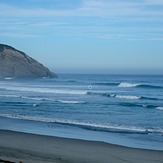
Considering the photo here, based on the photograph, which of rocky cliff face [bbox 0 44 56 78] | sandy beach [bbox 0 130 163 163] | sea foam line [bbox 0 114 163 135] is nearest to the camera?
sandy beach [bbox 0 130 163 163]

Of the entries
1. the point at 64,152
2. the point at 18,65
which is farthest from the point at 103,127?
the point at 18,65

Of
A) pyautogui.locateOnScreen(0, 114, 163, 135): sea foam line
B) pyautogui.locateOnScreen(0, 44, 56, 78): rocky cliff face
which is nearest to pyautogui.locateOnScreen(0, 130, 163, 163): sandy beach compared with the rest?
pyautogui.locateOnScreen(0, 114, 163, 135): sea foam line

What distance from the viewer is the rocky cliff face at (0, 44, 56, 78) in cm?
9906

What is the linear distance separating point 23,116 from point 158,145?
33.4ft

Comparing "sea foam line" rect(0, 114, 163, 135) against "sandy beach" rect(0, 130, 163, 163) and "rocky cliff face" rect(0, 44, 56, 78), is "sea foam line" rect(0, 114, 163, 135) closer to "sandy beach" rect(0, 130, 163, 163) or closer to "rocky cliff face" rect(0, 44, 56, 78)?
"sandy beach" rect(0, 130, 163, 163)

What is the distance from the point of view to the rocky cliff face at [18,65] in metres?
99.1

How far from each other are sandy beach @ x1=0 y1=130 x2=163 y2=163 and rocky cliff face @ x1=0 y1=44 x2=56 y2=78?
85.2 meters

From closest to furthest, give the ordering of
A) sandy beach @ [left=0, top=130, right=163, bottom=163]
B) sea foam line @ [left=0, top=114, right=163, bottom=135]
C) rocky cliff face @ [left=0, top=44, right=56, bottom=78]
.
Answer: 1. sandy beach @ [left=0, top=130, right=163, bottom=163]
2. sea foam line @ [left=0, top=114, right=163, bottom=135]
3. rocky cliff face @ [left=0, top=44, right=56, bottom=78]

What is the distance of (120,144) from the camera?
579 inches

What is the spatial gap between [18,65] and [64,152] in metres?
92.0

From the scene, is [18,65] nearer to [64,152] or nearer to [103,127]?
[103,127]

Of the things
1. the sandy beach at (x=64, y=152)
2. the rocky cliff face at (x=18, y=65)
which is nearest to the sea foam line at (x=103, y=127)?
the sandy beach at (x=64, y=152)

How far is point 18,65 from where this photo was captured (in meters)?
103

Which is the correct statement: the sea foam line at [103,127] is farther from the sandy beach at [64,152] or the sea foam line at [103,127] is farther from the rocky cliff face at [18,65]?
the rocky cliff face at [18,65]
